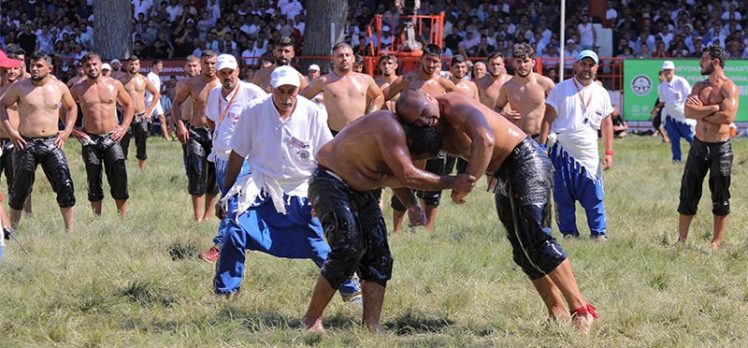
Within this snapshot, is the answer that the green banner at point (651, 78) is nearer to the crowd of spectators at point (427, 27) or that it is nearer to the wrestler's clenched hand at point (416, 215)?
the crowd of spectators at point (427, 27)

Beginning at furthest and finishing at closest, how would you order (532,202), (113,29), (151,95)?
1. (113,29)
2. (151,95)
3. (532,202)

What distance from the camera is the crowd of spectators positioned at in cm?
2442

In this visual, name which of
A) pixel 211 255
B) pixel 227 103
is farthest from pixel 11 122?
pixel 211 255

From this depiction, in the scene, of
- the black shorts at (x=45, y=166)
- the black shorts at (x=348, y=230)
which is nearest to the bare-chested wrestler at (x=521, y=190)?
the black shorts at (x=348, y=230)

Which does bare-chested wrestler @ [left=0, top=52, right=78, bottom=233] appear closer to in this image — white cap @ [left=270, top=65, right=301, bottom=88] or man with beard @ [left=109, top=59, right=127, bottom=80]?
white cap @ [left=270, top=65, right=301, bottom=88]

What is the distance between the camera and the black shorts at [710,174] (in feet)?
33.7

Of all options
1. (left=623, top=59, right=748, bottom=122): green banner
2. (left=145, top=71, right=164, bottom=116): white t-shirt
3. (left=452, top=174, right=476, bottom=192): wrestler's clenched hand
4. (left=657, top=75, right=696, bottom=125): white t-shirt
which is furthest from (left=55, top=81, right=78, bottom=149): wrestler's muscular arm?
(left=623, top=59, right=748, bottom=122): green banner

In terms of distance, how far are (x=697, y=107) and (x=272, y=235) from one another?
169 inches

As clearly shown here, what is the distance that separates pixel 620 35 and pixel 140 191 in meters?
13.6

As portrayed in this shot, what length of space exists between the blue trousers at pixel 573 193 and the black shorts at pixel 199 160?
3553mm

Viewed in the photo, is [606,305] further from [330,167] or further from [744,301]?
[330,167]

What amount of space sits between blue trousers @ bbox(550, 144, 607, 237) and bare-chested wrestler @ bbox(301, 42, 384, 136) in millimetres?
2249

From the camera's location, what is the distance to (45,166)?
449 inches

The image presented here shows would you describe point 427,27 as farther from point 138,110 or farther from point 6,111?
point 6,111
